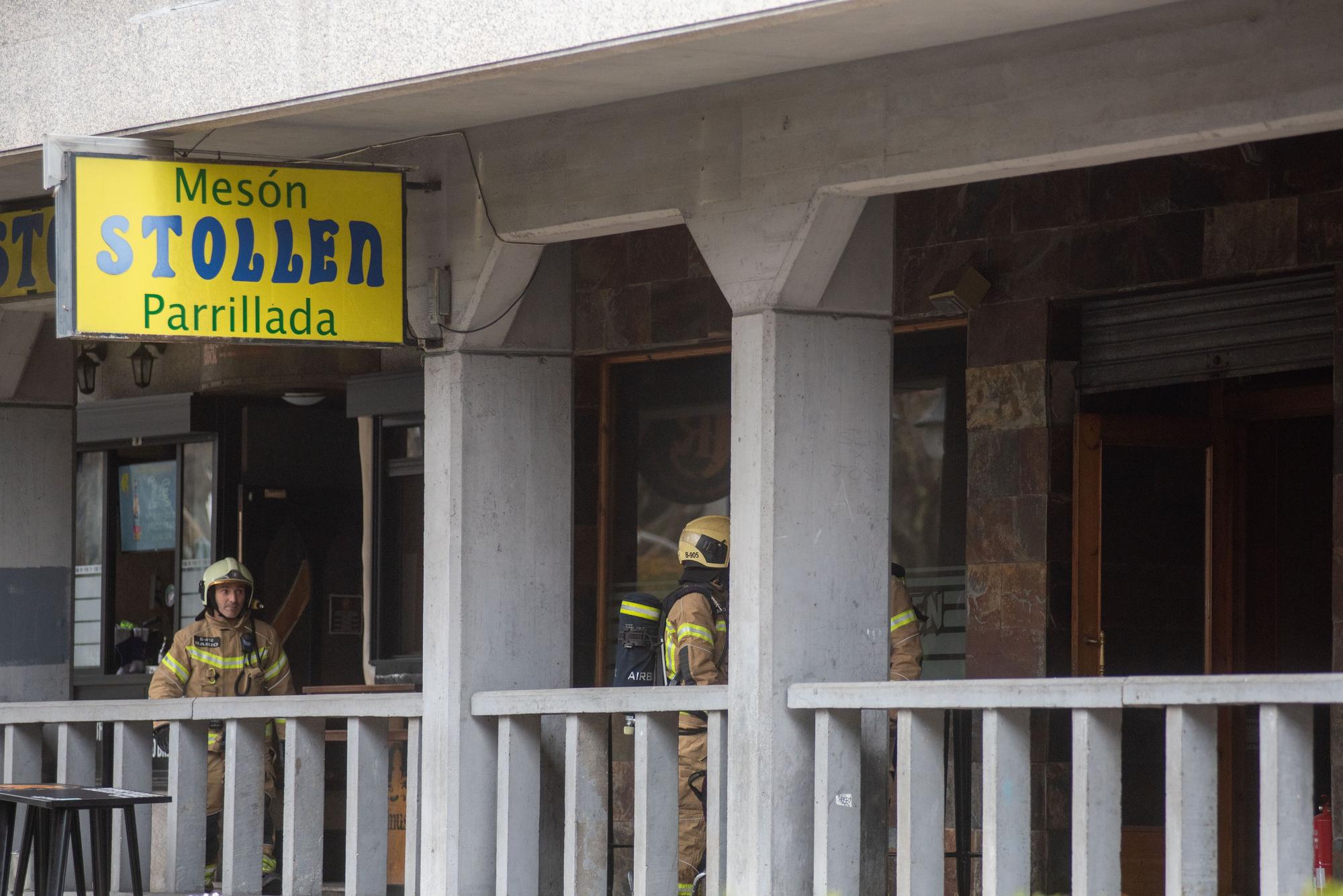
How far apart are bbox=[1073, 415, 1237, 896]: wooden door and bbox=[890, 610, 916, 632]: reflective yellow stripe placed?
0.81 metres

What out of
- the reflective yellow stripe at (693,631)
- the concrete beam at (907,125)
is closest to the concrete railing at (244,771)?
the reflective yellow stripe at (693,631)

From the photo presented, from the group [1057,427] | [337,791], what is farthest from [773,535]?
[337,791]

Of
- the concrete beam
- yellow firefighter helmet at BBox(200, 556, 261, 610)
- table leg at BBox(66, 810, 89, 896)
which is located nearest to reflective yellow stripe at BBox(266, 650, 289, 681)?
yellow firefighter helmet at BBox(200, 556, 261, 610)

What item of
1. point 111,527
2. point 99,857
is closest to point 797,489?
point 99,857

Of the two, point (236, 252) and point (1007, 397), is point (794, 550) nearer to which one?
point (236, 252)

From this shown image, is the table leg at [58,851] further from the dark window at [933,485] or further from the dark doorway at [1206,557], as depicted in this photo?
the dark doorway at [1206,557]

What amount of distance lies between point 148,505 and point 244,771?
17.7 ft

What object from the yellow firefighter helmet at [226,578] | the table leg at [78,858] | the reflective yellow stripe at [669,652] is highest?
the yellow firefighter helmet at [226,578]

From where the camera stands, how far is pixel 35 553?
10.9 metres

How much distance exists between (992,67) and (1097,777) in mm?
2223

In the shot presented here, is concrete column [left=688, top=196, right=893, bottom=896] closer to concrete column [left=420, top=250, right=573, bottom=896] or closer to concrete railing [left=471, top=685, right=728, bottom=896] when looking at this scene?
concrete railing [left=471, top=685, right=728, bottom=896]

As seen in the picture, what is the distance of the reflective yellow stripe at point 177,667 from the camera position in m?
11.0

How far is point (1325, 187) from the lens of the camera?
855cm

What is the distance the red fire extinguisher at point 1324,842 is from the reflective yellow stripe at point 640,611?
2901 mm
